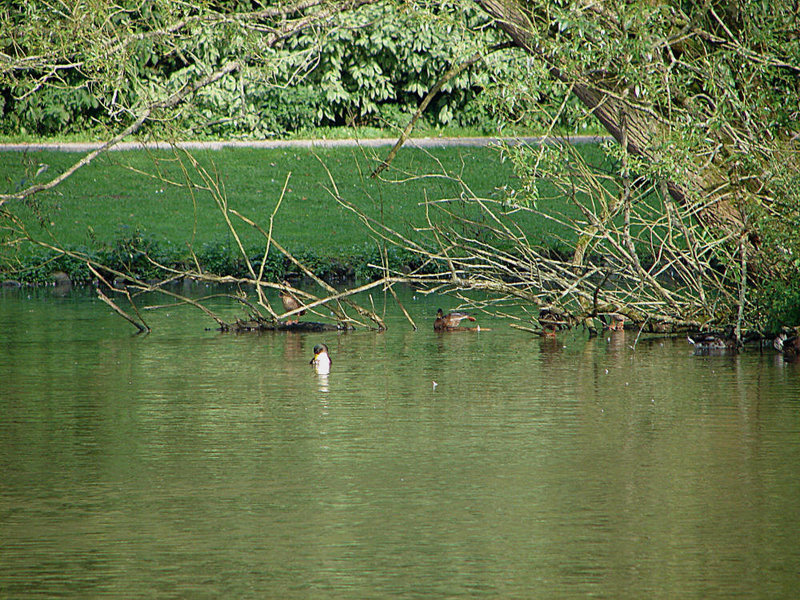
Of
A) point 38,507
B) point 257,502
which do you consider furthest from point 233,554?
point 38,507

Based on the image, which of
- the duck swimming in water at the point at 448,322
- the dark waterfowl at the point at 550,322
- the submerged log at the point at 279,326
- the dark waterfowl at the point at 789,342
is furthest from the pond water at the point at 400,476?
the submerged log at the point at 279,326

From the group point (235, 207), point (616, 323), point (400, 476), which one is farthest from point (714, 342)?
point (235, 207)

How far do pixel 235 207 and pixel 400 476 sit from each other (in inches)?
765

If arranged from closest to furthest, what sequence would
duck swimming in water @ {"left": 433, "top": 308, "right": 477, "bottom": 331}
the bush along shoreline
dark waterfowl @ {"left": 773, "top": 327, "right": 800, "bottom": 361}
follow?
dark waterfowl @ {"left": 773, "top": 327, "right": 800, "bottom": 361}, duck swimming in water @ {"left": 433, "top": 308, "right": 477, "bottom": 331}, the bush along shoreline

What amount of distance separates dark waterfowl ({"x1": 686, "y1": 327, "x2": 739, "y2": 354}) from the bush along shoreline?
7632 mm

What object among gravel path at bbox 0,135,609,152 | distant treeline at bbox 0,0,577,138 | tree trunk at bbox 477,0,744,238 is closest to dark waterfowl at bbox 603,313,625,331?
tree trunk at bbox 477,0,744,238

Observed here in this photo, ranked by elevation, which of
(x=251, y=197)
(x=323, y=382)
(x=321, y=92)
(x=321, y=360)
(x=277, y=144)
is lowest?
(x=323, y=382)

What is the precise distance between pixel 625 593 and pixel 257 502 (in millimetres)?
2237

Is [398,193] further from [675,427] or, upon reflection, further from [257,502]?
[257,502]

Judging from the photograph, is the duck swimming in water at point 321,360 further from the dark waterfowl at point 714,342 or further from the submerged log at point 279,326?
the dark waterfowl at point 714,342

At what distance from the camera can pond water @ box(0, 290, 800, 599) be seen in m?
5.98

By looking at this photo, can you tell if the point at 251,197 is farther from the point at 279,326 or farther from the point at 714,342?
the point at 714,342

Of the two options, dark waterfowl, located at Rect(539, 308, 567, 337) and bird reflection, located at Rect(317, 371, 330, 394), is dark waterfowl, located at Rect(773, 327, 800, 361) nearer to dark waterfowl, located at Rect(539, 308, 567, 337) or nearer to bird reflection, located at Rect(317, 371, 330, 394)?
dark waterfowl, located at Rect(539, 308, 567, 337)

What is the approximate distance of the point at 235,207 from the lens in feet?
87.6
